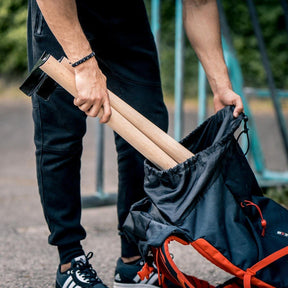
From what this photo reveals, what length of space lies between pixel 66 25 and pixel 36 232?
1.55 m

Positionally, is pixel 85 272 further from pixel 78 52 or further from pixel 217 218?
pixel 78 52

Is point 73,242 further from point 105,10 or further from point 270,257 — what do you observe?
point 105,10

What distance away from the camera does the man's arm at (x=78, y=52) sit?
1.49 metres

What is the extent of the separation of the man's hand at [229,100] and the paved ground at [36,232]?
772mm

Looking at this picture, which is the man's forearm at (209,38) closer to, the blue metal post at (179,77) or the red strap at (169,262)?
the red strap at (169,262)

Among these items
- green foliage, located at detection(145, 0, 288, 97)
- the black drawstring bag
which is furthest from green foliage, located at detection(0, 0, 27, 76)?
the black drawstring bag

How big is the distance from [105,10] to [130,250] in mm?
926

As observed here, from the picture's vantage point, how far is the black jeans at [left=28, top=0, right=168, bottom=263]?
1739 mm

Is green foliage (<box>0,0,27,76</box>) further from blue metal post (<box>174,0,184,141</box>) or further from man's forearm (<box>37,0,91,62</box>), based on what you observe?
man's forearm (<box>37,0,91,62</box>)

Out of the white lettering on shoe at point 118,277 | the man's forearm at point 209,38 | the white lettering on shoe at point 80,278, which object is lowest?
the white lettering on shoe at point 118,277

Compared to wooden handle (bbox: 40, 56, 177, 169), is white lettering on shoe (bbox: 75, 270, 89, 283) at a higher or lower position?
lower

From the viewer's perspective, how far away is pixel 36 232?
9.00 ft

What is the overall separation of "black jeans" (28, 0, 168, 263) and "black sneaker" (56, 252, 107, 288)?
0.03 meters

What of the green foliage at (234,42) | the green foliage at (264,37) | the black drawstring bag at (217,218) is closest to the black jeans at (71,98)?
the black drawstring bag at (217,218)
